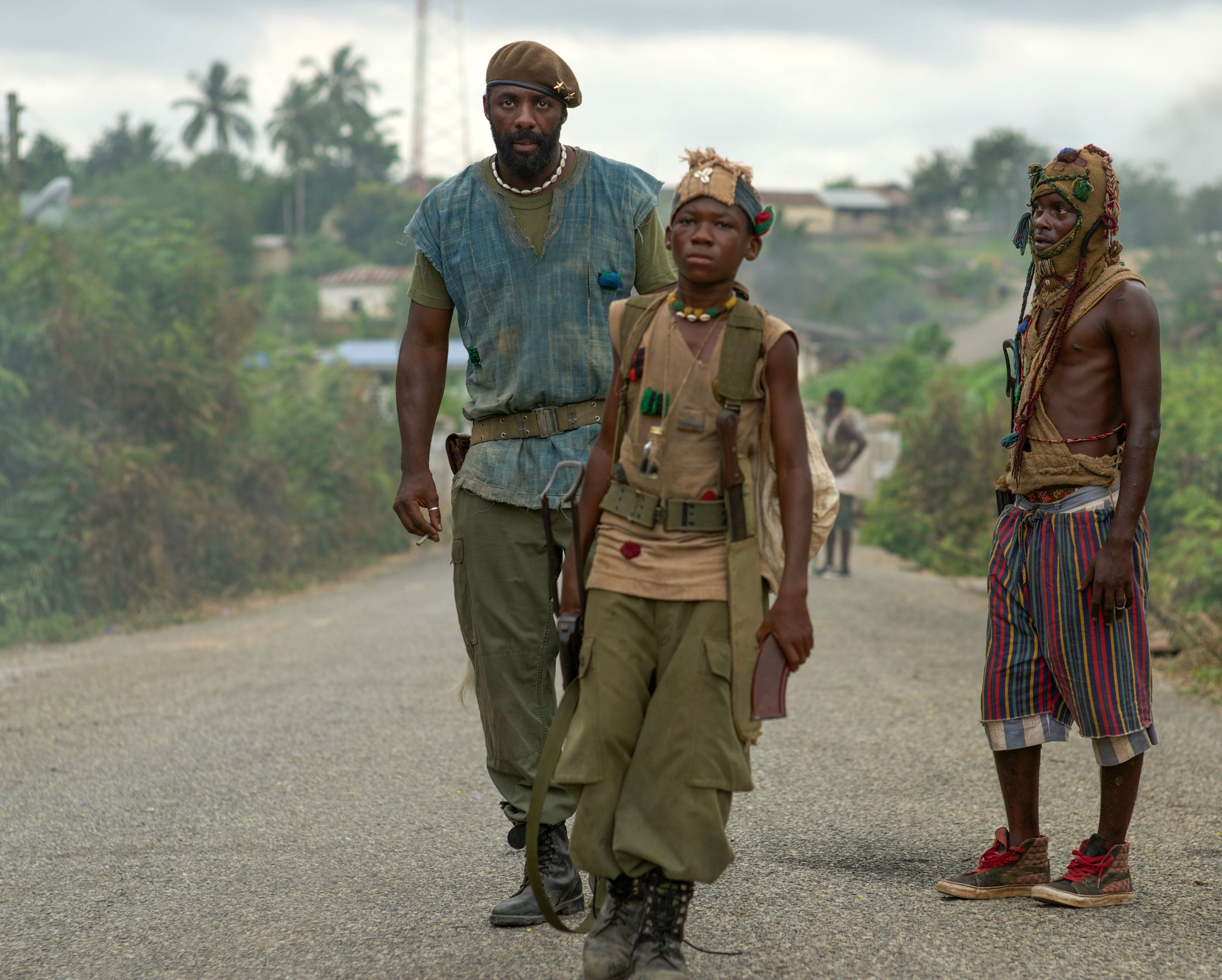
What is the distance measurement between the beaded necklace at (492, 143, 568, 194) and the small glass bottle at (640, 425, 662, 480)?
104cm

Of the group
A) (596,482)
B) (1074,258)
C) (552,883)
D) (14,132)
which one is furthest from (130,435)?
(1074,258)

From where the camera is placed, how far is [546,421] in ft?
12.9

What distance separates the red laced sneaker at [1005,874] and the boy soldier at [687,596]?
1.11 m

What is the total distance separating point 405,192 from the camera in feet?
218

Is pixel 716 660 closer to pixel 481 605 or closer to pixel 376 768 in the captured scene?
pixel 481 605

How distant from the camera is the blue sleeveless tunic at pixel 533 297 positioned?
3934 mm

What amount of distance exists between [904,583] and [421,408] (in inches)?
448

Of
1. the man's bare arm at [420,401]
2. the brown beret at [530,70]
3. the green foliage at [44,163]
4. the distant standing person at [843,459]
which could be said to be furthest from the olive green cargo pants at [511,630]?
the green foliage at [44,163]

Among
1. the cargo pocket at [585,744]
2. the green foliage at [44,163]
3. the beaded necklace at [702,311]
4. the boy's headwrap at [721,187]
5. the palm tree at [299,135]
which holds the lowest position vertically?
the cargo pocket at [585,744]

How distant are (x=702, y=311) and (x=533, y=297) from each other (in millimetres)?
790

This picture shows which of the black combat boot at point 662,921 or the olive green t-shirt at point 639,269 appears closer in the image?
the black combat boot at point 662,921

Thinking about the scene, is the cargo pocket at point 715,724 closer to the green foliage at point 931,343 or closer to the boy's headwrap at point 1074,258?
the boy's headwrap at point 1074,258

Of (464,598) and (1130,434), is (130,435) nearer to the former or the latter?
(464,598)

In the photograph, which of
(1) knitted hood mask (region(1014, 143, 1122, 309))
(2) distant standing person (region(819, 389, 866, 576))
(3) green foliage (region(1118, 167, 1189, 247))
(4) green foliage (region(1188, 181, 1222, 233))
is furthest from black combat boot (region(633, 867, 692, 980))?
(4) green foliage (region(1188, 181, 1222, 233))
